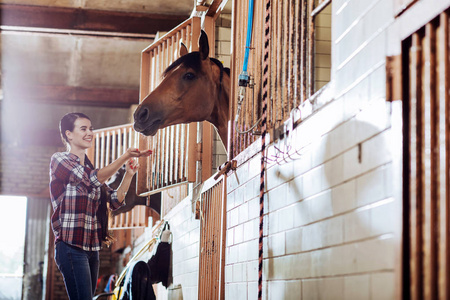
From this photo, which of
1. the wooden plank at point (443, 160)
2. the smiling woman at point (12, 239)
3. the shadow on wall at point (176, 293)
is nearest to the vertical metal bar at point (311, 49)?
the wooden plank at point (443, 160)

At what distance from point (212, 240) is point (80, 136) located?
46.5 inches

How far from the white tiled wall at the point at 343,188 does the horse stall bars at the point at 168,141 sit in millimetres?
2284

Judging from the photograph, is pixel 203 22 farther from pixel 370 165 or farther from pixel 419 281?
pixel 419 281

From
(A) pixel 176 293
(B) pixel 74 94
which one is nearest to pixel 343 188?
(A) pixel 176 293

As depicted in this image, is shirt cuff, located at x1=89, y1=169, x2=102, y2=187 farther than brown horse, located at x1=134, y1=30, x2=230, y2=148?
No

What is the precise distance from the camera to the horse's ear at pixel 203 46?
4453 mm

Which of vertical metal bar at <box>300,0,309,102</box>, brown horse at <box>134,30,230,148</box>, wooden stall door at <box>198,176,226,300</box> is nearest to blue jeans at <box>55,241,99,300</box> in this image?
wooden stall door at <box>198,176,226,300</box>

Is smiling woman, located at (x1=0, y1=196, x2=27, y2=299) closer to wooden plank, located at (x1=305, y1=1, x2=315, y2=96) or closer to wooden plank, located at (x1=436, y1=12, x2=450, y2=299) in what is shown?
wooden plank, located at (x1=305, y1=1, x2=315, y2=96)

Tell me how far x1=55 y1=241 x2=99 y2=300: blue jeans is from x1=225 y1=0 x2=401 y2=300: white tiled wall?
1085 millimetres

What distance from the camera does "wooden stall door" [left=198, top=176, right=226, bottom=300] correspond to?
4.29 metres

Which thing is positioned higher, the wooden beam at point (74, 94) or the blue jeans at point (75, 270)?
the wooden beam at point (74, 94)

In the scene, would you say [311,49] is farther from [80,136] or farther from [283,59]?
[80,136]

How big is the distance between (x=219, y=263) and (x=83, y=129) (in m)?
1.16

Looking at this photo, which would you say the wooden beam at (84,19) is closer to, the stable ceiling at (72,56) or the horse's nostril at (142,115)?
the stable ceiling at (72,56)
